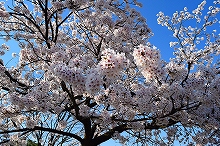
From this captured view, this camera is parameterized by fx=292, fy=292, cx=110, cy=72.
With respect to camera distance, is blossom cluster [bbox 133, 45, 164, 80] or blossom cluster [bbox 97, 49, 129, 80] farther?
blossom cluster [bbox 133, 45, 164, 80]

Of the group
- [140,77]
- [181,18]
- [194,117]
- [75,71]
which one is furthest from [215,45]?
[75,71]

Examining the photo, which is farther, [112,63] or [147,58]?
[147,58]

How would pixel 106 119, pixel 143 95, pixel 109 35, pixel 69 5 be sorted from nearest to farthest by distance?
pixel 143 95
pixel 106 119
pixel 69 5
pixel 109 35

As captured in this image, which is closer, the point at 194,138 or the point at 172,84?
the point at 172,84

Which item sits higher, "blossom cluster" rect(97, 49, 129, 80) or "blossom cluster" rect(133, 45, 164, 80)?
"blossom cluster" rect(133, 45, 164, 80)

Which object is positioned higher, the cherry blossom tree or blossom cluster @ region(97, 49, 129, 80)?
the cherry blossom tree

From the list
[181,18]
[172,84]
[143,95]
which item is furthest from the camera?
[181,18]

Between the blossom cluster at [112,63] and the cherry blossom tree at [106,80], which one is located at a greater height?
the cherry blossom tree at [106,80]

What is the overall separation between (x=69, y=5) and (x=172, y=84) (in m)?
5.39

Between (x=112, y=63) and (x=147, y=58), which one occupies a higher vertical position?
(x=147, y=58)

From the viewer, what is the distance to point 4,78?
1038 centimetres

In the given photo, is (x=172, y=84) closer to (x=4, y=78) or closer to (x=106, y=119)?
(x=106, y=119)

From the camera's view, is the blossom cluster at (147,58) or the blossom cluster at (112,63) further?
the blossom cluster at (147,58)

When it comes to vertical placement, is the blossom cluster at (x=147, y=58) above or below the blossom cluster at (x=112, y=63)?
above
